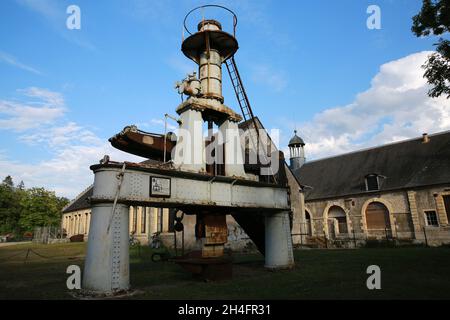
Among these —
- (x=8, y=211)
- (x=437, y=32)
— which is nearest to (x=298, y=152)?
(x=437, y=32)

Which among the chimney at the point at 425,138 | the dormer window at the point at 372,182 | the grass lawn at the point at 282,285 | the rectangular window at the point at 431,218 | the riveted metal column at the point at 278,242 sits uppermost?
the chimney at the point at 425,138

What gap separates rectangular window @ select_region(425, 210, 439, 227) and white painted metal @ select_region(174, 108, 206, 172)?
28422 mm

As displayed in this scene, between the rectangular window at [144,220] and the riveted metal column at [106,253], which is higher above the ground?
the rectangular window at [144,220]

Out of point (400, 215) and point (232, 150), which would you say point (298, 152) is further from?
point (232, 150)

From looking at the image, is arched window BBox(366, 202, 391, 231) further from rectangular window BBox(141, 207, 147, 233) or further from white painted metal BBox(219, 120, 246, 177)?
white painted metal BBox(219, 120, 246, 177)

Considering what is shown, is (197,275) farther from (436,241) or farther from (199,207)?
(436,241)

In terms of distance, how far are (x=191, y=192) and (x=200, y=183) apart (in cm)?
48

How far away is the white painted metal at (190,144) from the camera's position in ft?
33.3

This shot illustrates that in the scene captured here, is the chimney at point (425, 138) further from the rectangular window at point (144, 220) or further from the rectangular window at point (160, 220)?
the rectangular window at point (144, 220)

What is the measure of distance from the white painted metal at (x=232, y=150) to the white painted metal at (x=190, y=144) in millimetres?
1310

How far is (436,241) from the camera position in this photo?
2788 centimetres

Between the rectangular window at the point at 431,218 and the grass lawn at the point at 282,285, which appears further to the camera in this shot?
the rectangular window at the point at 431,218

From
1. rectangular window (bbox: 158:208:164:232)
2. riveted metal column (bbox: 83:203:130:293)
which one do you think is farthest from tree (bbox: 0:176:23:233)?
riveted metal column (bbox: 83:203:130:293)

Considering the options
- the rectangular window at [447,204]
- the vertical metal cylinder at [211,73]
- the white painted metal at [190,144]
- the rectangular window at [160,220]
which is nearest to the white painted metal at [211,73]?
the vertical metal cylinder at [211,73]
